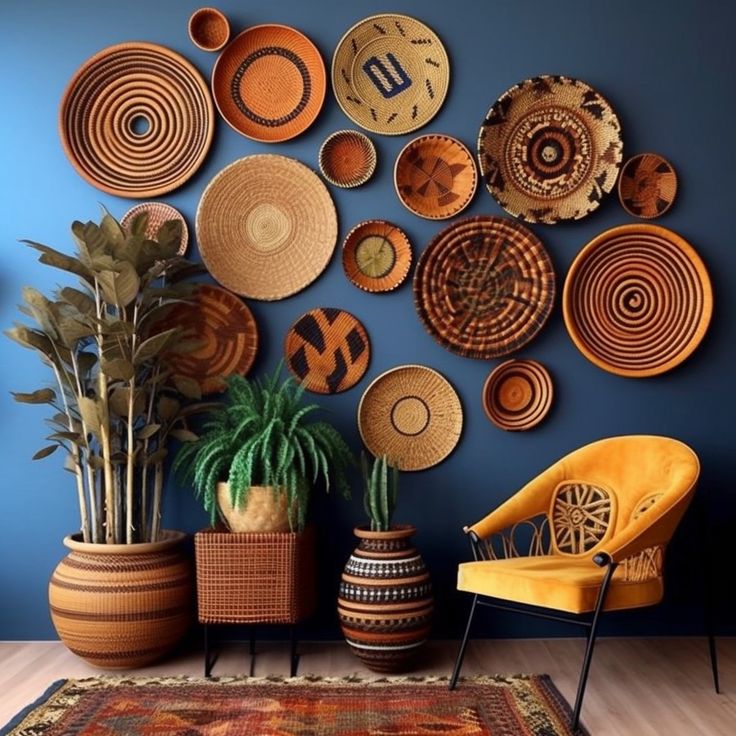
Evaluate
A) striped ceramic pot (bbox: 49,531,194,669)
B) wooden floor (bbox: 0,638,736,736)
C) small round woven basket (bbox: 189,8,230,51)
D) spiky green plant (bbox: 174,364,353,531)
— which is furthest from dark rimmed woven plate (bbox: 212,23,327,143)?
wooden floor (bbox: 0,638,736,736)

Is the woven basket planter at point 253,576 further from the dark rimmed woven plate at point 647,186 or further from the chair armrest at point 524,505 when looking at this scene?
the dark rimmed woven plate at point 647,186

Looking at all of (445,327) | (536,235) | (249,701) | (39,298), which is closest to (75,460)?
(39,298)

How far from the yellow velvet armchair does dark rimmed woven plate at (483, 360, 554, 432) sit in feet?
1.06

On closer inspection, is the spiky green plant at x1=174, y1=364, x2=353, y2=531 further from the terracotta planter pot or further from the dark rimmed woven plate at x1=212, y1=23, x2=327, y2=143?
the dark rimmed woven plate at x1=212, y1=23, x2=327, y2=143

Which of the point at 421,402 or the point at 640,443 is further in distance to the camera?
the point at 421,402

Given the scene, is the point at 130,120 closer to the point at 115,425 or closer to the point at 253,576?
the point at 115,425

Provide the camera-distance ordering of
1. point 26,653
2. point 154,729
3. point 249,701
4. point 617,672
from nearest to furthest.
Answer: point 154,729 → point 249,701 → point 617,672 → point 26,653

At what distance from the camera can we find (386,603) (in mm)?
3264

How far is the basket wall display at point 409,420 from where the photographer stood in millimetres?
3736

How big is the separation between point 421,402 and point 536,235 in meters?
0.83

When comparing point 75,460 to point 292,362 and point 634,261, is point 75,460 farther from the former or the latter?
point 634,261

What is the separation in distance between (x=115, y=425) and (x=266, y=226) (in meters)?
1.00

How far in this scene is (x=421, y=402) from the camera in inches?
148

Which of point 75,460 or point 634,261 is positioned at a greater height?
point 634,261
